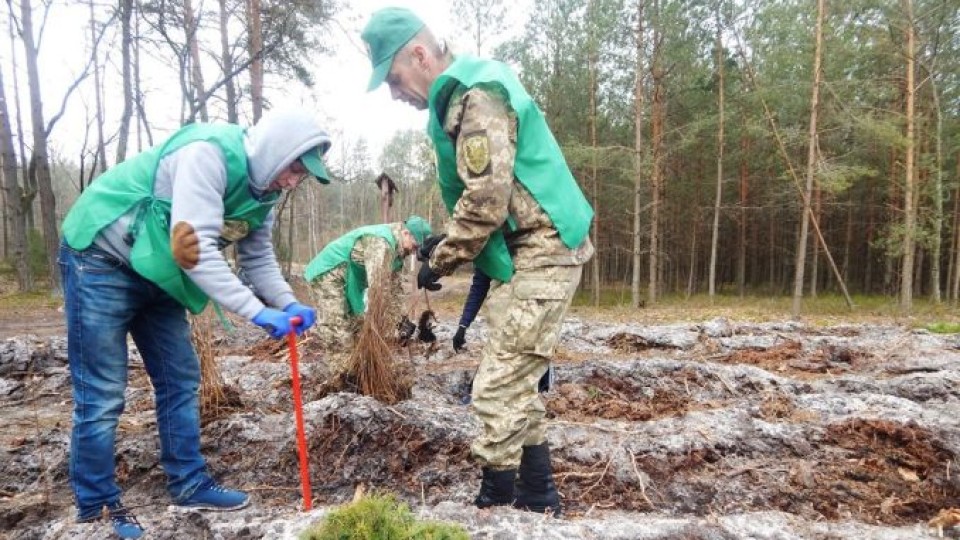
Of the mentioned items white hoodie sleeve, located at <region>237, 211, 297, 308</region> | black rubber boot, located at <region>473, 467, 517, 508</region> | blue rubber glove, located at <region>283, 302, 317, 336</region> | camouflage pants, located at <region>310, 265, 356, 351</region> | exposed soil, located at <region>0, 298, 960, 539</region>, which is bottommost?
exposed soil, located at <region>0, 298, 960, 539</region>

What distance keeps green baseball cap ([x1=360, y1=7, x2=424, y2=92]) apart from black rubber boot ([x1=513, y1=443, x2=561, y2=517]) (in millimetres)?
1559

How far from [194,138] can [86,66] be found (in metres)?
15.7

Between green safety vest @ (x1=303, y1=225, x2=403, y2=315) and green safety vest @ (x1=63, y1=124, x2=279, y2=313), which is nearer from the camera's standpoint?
green safety vest @ (x1=63, y1=124, x2=279, y2=313)

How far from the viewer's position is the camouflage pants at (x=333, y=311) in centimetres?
429

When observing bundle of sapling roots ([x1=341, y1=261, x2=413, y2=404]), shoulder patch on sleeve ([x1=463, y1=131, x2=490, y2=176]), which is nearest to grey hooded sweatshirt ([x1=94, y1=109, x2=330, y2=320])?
shoulder patch on sleeve ([x1=463, y1=131, x2=490, y2=176])

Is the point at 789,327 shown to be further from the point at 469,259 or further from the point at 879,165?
the point at 879,165

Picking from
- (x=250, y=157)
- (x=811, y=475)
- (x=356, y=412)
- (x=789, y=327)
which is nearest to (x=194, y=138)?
(x=250, y=157)

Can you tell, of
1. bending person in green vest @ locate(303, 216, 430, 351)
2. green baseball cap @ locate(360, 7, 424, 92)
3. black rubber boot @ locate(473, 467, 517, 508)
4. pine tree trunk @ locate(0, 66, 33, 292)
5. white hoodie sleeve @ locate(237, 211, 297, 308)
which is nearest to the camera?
green baseball cap @ locate(360, 7, 424, 92)

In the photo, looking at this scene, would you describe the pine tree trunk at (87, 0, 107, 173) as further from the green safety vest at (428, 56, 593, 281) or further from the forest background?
the green safety vest at (428, 56, 593, 281)

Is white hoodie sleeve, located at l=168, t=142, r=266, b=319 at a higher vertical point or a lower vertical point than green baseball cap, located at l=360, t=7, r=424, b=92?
lower

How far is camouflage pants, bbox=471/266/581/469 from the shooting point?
1986 mm

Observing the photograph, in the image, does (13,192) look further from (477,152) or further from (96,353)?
(477,152)

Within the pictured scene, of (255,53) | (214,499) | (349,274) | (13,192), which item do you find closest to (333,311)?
(349,274)

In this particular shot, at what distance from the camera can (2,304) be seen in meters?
10.9
